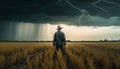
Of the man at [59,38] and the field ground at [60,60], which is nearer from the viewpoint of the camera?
the field ground at [60,60]

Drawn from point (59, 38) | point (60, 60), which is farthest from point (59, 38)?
point (60, 60)

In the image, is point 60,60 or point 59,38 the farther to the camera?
point 59,38

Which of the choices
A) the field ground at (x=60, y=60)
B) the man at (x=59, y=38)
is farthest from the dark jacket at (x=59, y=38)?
the field ground at (x=60, y=60)

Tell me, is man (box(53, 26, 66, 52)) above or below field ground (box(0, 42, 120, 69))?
above

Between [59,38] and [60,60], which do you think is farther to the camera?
[59,38]

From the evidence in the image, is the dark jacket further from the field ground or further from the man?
the field ground

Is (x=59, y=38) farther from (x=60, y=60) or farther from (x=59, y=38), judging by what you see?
(x=60, y=60)

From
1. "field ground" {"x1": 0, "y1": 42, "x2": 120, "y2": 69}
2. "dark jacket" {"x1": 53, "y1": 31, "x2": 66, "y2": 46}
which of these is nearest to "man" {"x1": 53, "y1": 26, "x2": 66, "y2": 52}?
"dark jacket" {"x1": 53, "y1": 31, "x2": 66, "y2": 46}

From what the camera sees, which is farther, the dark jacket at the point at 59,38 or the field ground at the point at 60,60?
the dark jacket at the point at 59,38

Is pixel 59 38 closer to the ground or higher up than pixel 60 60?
higher up

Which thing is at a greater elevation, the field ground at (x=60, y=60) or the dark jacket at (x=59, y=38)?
the dark jacket at (x=59, y=38)

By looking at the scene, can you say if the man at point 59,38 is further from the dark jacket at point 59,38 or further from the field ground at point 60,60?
the field ground at point 60,60

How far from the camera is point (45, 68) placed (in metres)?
6.76

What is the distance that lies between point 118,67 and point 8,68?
308cm
